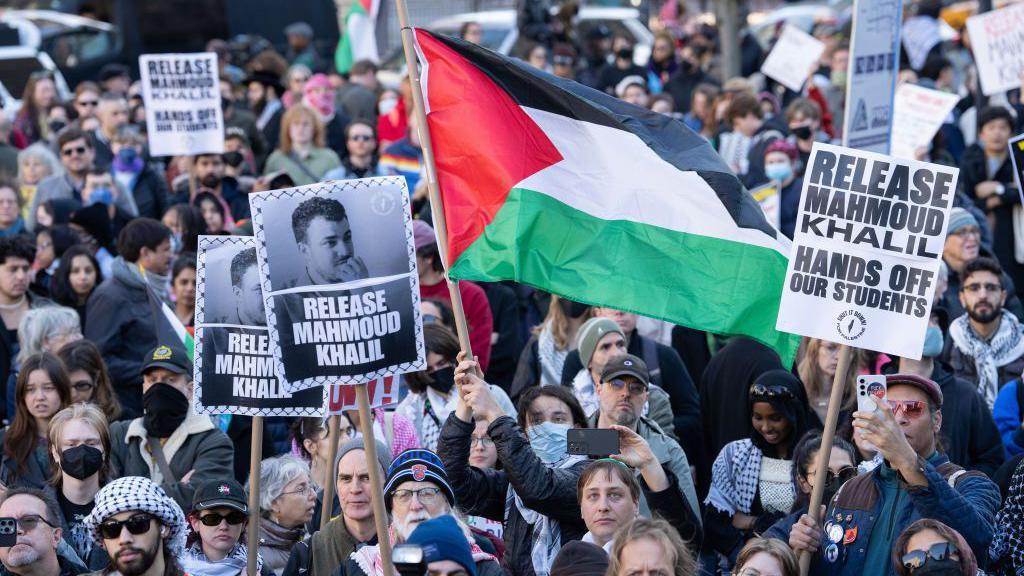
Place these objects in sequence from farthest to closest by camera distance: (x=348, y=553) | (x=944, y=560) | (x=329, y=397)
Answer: (x=329, y=397) → (x=348, y=553) → (x=944, y=560)

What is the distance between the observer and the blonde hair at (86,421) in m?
7.94

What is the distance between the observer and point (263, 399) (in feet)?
23.8

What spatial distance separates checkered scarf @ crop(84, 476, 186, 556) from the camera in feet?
21.4

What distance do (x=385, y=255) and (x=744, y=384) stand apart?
124 inches

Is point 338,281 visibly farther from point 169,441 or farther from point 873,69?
point 873,69

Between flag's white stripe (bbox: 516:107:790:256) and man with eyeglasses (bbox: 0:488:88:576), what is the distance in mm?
2395

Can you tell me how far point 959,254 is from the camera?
11.3 meters

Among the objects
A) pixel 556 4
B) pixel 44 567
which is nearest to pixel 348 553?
pixel 44 567

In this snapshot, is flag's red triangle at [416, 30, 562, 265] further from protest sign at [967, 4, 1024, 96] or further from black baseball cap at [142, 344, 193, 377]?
protest sign at [967, 4, 1024, 96]

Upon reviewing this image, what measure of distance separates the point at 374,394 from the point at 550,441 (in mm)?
850

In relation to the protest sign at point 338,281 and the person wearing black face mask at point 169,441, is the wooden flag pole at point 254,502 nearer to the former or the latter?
the protest sign at point 338,281

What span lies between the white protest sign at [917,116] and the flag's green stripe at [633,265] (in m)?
6.81

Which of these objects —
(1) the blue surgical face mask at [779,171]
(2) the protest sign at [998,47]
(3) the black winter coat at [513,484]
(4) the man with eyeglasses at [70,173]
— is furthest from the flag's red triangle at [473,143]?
(2) the protest sign at [998,47]

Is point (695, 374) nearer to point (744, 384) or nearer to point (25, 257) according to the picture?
point (744, 384)
